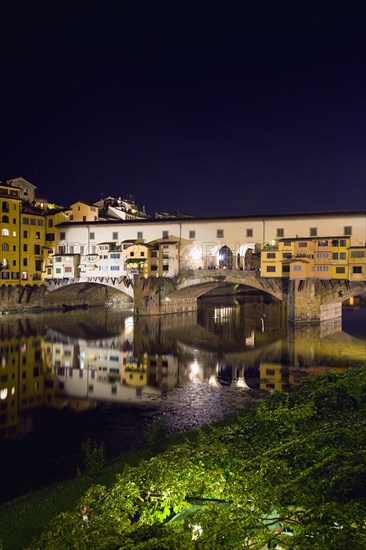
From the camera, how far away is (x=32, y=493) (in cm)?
1127

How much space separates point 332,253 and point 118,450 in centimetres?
3289

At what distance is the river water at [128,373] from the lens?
15.9m

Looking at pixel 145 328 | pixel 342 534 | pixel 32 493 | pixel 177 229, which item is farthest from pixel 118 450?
pixel 177 229

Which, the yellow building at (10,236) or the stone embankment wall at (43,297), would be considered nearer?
the stone embankment wall at (43,297)

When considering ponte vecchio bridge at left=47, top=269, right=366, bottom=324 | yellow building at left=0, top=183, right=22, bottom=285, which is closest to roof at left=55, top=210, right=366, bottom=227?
ponte vecchio bridge at left=47, top=269, right=366, bottom=324

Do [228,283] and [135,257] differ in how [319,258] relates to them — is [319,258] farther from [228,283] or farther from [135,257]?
[135,257]

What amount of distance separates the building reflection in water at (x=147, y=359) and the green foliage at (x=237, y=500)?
11978 mm

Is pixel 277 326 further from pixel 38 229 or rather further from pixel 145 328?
pixel 38 229

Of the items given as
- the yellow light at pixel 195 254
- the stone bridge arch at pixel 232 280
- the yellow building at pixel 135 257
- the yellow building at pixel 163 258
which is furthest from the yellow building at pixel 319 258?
the yellow building at pixel 135 257

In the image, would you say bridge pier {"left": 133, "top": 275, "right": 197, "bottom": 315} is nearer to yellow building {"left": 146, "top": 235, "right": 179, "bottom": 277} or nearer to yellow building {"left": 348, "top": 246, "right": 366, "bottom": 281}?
yellow building {"left": 146, "top": 235, "right": 179, "bottom": 277}

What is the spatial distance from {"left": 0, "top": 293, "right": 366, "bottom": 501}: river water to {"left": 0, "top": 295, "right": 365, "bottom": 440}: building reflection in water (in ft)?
0.23

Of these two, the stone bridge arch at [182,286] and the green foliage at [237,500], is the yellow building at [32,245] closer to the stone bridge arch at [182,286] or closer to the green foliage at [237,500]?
the stone bridge arch at [182,286]

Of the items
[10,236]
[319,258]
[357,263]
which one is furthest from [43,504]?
[10,236]

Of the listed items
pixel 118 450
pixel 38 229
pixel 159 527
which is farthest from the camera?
pixel 38 229
